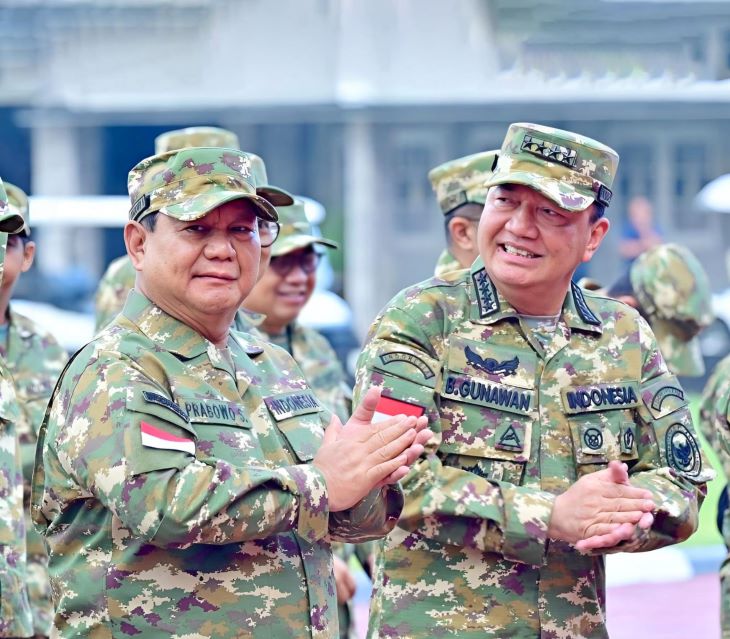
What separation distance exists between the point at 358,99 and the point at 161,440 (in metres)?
20.9

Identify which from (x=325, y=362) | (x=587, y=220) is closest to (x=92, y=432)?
(x=587, y=220)

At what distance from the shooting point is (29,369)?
6.21 m

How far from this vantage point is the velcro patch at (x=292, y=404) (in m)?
3.83

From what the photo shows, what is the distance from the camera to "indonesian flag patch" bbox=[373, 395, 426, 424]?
4047 mm

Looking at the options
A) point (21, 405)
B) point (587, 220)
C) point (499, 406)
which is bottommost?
point (21, 405)

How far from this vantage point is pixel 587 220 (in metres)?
4.36

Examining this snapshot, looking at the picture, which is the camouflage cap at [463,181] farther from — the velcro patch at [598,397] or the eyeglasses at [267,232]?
the velcro patch at [598,397]

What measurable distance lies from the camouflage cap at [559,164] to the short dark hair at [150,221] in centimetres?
100

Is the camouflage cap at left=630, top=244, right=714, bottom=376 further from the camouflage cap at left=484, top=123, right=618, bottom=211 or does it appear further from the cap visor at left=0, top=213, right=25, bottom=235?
the cap visor at left=0, top=213, right=25, bottom=235

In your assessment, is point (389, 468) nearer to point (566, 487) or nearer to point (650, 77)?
point (566, 487)

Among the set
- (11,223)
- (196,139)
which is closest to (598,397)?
(11,223)

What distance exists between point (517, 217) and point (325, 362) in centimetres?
248

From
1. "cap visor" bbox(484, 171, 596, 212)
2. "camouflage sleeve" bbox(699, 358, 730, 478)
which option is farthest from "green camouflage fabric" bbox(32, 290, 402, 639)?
"camouflage sleeve" bbox(699, 358, 730, 478)

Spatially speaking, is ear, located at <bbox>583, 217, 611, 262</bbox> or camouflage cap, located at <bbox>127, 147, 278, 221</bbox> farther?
ear, located at <bbox>583, 217, 611, 262</bbox>
